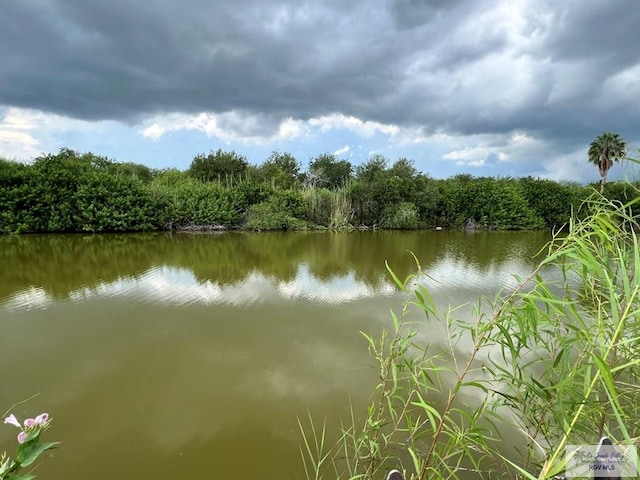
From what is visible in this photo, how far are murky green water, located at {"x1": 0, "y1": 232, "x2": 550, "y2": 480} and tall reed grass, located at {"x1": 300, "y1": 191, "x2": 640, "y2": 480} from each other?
506 millimetres

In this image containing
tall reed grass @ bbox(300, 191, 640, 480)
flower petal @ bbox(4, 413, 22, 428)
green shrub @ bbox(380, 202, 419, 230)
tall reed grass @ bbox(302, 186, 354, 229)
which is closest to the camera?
flower petal @ bbox(4, 413, 22, 428)

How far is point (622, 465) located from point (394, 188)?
22.2m

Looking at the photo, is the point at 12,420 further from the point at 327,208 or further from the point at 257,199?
the point at 327,208

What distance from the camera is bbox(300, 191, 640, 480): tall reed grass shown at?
1.10 m

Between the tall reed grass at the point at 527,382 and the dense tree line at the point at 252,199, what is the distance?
30.7 feet

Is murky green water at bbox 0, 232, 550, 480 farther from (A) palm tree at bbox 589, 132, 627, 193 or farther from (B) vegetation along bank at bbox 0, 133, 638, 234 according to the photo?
(A) palm tree at bbox 589, 132, 627, 193

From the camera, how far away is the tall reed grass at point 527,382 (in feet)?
3.61

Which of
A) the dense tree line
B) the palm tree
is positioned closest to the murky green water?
the dense tree line

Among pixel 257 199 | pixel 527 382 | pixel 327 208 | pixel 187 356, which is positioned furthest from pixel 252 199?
pixel 527 382

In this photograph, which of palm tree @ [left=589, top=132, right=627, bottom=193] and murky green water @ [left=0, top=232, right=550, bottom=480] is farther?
palm tree @ [left=589, top=132, right=627, bottom=193]

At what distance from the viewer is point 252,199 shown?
1964cm

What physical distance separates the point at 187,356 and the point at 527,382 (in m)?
3.48

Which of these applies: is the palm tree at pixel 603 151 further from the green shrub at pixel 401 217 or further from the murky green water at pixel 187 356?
the murky green water at pixel 187 356

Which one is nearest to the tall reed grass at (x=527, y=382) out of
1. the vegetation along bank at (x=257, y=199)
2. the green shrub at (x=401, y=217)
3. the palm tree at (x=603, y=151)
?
the vegetation along bank at (x=257, y=199)
